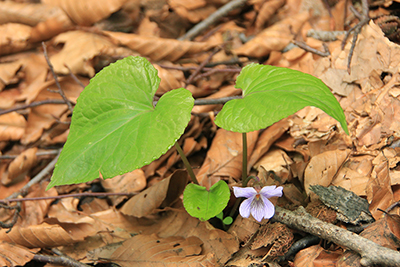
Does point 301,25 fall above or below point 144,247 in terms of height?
above

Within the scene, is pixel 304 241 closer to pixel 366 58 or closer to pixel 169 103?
pixel 169 103

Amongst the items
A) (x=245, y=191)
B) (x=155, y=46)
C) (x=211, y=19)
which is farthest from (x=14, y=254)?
(x=211, y=19)

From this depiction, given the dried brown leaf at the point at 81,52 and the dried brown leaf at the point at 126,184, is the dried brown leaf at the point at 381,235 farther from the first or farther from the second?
the dried brown leaf at the point at 81,52

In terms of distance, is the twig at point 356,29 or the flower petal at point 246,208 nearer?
the flower petal at point 246,208

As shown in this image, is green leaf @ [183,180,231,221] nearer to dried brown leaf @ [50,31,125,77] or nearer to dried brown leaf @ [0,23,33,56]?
dried brown leaf @ [50,31,125,77]

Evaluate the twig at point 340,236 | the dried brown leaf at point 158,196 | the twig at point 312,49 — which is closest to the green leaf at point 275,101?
the twig at point 340,236

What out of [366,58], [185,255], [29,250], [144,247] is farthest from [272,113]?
[29,250]

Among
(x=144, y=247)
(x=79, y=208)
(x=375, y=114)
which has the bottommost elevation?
(x=79, y=208)
